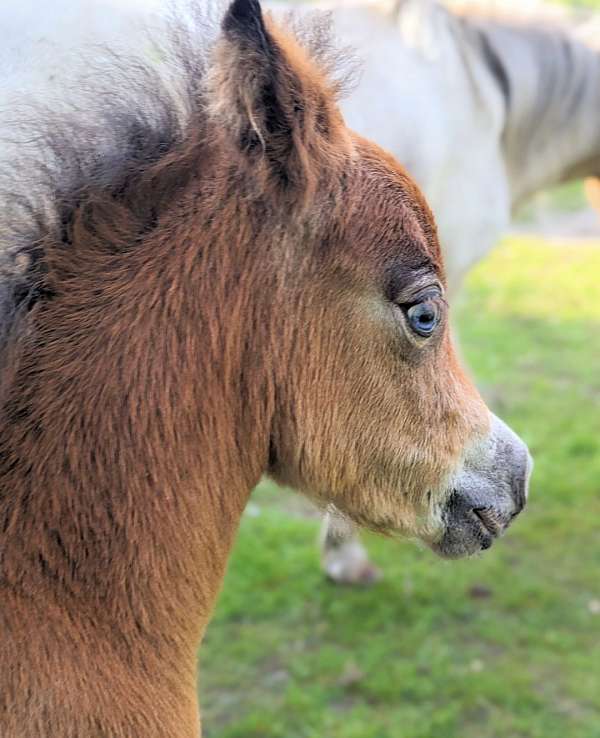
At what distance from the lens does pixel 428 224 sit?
5.96 feet

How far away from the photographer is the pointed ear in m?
1.50

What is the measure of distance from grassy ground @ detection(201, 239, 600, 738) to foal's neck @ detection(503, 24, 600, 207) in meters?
1.63

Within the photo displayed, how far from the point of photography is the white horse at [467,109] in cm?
396

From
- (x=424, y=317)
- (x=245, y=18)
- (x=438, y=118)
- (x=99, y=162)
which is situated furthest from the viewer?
(x=438, y=118)

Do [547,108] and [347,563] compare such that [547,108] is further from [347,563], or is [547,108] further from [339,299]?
[339,299]

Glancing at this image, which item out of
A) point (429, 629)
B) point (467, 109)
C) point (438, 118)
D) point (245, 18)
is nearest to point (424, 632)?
point (429, 629)

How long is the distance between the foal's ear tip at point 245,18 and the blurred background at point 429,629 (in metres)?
2.66

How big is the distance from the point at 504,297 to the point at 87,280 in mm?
6546

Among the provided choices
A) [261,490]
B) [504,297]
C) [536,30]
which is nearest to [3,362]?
[261,490]

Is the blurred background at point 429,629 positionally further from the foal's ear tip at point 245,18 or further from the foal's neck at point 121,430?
the foal's ear tip at point 245,18

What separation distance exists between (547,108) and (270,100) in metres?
3.71

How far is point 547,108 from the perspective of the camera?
16.1ft

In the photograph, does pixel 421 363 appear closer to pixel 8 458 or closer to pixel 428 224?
pixel 428 224

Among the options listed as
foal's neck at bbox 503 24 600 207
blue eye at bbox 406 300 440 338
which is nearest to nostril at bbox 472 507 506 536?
blue eye at bbox 406 300 440 338
